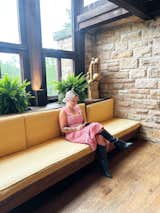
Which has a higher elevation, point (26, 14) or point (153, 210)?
point (26, 14)

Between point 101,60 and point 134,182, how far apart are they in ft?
7.93

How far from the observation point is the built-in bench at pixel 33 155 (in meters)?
1.52

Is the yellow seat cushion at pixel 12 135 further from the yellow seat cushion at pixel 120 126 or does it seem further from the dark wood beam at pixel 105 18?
the dark wood beam at pixel 105 18

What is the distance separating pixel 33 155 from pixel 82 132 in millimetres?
695

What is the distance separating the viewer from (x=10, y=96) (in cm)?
217

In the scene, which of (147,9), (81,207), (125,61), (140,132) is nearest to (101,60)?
(125,61)

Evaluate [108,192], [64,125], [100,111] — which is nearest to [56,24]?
[100,111]

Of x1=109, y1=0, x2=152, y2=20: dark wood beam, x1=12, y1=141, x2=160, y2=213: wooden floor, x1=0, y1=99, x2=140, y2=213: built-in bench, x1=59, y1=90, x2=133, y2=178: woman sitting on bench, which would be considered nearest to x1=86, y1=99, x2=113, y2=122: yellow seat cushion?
x1=0, y1=99, x2=140, y2=213: built-in bench

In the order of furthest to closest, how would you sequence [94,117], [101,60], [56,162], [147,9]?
[101,60]
[94,117]
[147,9]
[56,162]

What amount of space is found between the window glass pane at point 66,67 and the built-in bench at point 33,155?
4.08 ft

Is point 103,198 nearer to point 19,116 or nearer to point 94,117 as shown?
point 19,116

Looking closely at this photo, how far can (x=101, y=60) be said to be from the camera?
3.63 meters

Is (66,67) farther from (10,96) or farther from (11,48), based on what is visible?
(10,96)

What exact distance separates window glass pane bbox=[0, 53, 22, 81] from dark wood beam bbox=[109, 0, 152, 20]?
5.36 ft
